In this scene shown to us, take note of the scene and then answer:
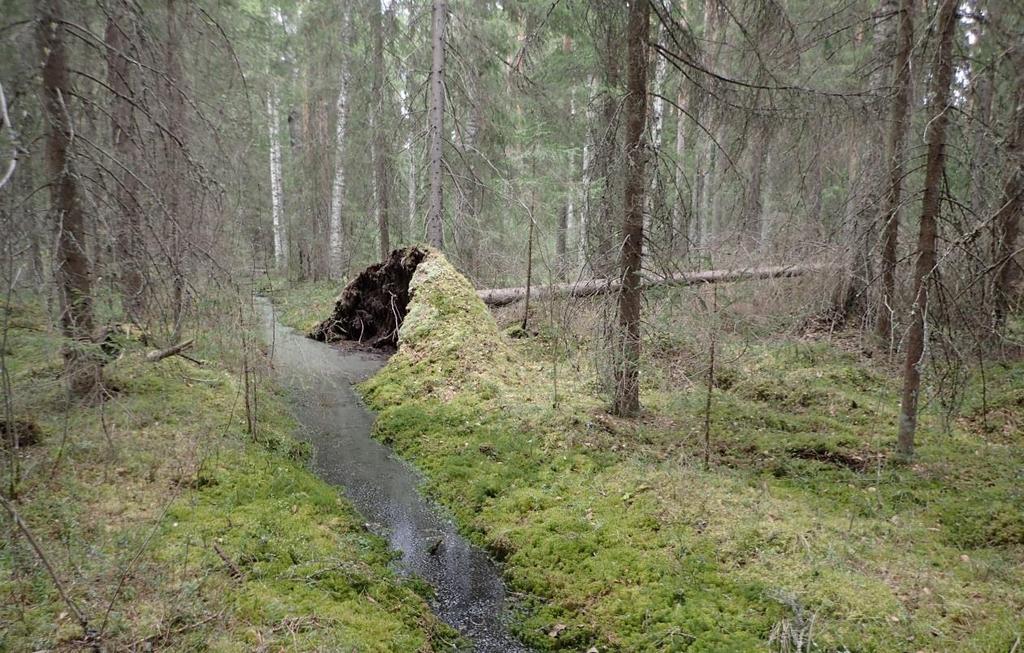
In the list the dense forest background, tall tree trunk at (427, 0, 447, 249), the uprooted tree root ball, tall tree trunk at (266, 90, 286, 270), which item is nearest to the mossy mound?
the uprooted tree root ball

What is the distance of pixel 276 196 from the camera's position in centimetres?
2352

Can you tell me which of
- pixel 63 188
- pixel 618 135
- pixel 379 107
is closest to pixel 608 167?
pixel 618 135

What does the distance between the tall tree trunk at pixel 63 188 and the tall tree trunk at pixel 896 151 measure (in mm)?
7116

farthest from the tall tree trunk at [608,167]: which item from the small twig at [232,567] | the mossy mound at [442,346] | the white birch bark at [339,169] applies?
the white birch bark at [339,169]

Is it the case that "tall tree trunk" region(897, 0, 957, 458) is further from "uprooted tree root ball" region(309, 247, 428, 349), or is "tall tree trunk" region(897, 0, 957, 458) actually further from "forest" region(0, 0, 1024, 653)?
"uprooted tree root ball" region(309, 247, 428, 349)

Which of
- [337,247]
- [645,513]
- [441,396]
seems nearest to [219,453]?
[441,396]

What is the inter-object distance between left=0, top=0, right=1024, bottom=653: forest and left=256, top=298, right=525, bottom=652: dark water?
0.12 feet

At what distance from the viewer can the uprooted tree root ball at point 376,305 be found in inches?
479

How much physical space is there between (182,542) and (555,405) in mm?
4689

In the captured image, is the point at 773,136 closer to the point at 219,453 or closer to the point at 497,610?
the point at 497,610

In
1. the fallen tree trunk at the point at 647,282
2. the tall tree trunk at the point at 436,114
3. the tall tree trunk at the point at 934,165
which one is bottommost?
the fallen tree trunk at the point at 647,282

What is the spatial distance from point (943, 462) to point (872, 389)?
259cm

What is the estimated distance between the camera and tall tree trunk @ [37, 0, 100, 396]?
413 centimetres

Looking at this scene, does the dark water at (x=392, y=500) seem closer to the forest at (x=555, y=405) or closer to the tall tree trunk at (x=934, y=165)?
the forest at (x=555, y=405)
